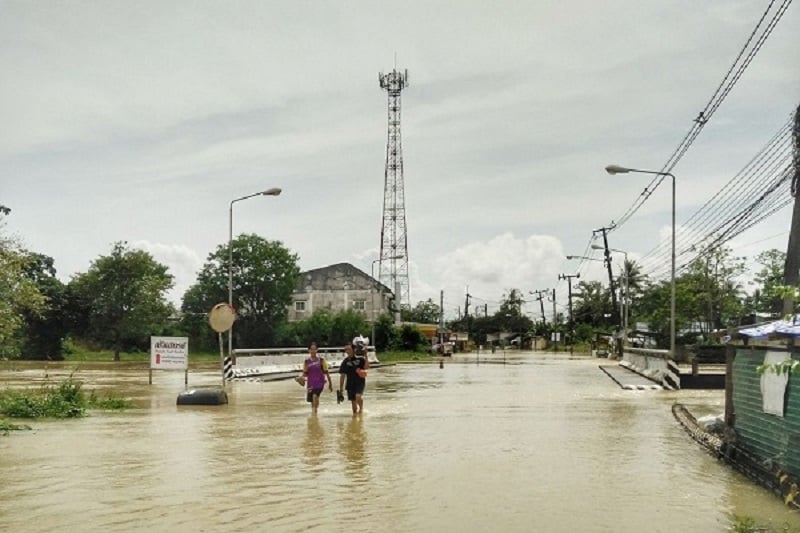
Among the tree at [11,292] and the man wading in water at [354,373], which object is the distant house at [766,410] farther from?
the tree at [11,292]

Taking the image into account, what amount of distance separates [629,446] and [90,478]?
8.78 metres

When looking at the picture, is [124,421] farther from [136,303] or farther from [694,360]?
[136,303]

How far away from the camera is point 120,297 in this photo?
253 ft

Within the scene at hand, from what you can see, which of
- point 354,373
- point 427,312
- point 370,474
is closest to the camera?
point 370,474

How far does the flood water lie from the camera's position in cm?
898

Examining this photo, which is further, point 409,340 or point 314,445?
point 409,340

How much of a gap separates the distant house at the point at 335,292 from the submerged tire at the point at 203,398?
260 ft

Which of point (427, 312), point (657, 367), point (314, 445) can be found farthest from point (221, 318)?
point (427, 312)

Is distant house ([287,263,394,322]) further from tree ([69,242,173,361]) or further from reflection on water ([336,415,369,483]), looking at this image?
reflection on water ([336,415,369,483])

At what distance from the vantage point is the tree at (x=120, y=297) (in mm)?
76750

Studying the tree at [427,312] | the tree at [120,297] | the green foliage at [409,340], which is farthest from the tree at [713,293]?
the tree at [427,312]

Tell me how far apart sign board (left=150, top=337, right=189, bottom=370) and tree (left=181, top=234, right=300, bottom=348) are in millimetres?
55406

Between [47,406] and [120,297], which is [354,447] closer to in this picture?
[47,406]

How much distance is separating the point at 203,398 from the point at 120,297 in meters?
57.9
